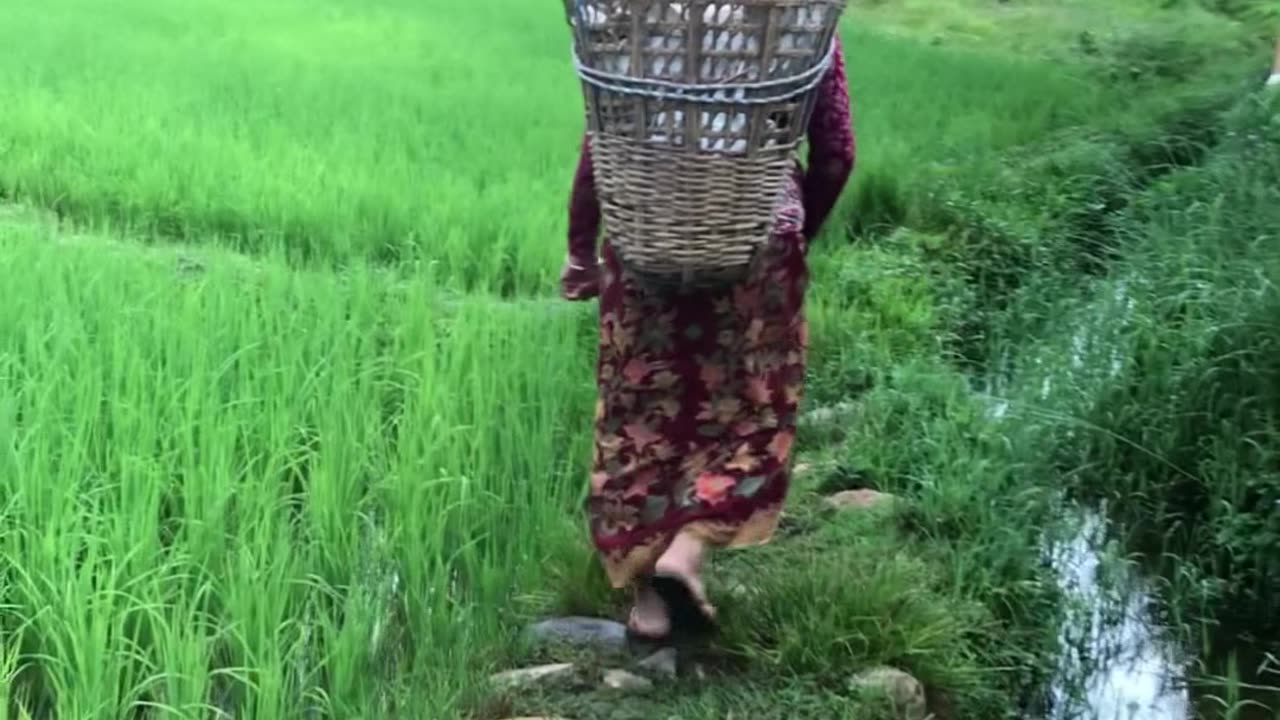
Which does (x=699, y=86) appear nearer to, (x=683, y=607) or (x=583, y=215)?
(x=583, y=215)

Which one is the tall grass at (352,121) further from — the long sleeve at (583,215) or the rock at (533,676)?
the rock at (533,676)

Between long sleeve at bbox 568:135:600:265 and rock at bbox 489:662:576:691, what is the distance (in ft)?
2.01

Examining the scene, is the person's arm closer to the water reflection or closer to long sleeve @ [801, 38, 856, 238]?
long sleeve @ [801, 38, 856, 238]

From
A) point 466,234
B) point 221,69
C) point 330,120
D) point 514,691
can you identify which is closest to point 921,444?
point 514,691

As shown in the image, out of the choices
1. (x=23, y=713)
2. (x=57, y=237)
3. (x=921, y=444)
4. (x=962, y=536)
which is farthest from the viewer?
(x=57, y=237)

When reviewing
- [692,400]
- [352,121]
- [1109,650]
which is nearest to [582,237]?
[692,400]

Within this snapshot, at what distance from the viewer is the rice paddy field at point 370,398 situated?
203 cm

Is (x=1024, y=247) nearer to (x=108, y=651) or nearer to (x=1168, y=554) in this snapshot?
(x=1168, y=554)

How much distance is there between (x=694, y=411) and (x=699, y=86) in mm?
606

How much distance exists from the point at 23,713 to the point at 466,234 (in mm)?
2447

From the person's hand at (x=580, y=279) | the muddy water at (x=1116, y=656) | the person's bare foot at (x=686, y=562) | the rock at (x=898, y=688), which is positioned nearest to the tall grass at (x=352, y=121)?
the person's hand at (x=580, y=279)

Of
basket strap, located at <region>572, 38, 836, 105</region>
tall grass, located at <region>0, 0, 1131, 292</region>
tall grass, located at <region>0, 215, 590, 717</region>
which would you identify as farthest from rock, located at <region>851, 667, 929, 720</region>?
tall grass, located at <region>0, 0, 1131, 292</region>

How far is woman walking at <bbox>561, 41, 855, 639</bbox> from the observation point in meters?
2.13

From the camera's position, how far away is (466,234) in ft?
13.4
